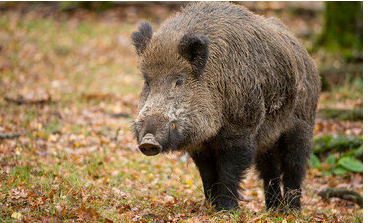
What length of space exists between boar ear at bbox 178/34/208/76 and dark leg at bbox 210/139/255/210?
3.15 ft

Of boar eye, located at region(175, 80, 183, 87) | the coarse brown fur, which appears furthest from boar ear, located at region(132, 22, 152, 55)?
boar eye, located at region(175, 80, 183, 87)

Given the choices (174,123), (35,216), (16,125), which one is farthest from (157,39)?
(16,125)

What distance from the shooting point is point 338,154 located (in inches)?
A: 315

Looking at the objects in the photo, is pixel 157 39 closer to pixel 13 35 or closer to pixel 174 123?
pixel 174 123

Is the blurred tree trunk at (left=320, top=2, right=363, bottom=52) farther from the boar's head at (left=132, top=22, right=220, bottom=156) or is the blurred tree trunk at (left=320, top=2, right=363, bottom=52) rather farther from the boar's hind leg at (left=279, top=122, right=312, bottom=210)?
the boar's head at (left=132, top=22, right=220, bottom=156)

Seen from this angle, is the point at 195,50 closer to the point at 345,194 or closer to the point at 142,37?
the point at 142,37

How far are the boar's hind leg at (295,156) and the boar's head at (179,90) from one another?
1.58 meters

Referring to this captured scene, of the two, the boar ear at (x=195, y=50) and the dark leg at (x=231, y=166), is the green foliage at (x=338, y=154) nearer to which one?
the dark leg at (x=231, y=166)

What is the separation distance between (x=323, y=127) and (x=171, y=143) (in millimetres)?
5413

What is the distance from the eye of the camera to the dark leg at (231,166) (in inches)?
201

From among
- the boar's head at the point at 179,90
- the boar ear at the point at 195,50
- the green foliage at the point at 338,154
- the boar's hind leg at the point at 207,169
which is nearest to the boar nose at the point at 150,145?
the boar's head at the point at 179,90

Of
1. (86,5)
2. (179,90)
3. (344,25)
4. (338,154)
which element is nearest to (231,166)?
(179,90)

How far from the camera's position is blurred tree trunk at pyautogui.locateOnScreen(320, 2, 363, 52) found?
39.0 ft

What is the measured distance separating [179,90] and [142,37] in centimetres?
89
